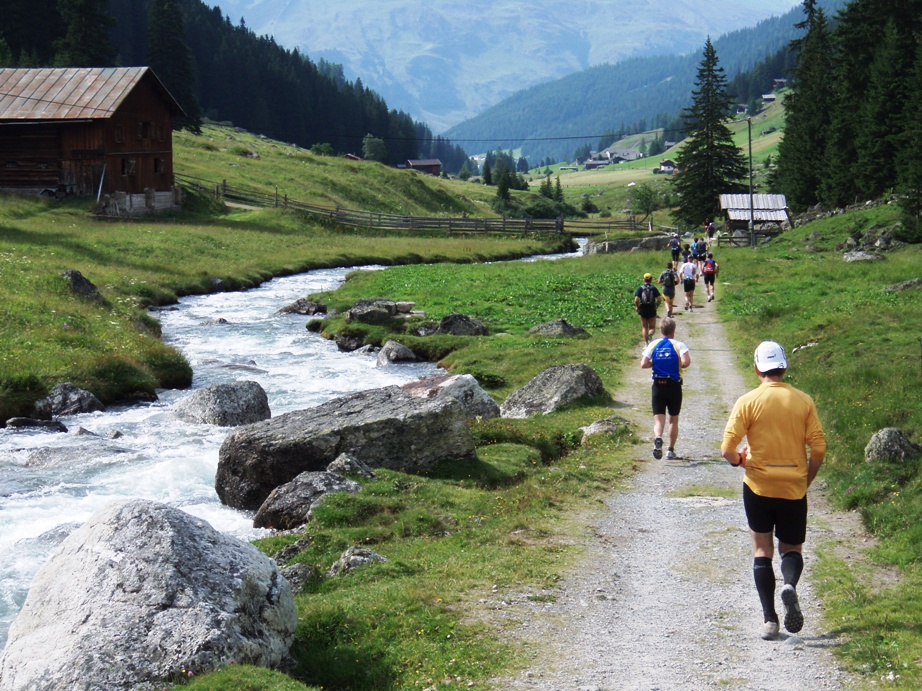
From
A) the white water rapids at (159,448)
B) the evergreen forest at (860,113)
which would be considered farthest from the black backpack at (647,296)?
the evergreen forest at (860,113)

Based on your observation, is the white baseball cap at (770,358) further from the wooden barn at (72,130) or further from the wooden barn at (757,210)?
the wooden barn at (757,210)

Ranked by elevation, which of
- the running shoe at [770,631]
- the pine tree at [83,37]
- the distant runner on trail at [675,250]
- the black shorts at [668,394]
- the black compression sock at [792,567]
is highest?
the pine tree at [83,37]

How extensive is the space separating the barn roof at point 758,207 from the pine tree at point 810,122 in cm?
305

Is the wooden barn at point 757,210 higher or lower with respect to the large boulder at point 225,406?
higher

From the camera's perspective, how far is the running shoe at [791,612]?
1013 cm

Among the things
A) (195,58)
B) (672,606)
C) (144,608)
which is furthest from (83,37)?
(672,606)

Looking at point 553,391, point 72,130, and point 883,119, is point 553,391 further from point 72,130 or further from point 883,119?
point 72,130

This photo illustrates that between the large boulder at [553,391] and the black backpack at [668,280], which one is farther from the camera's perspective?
the black backpack at [668,280]

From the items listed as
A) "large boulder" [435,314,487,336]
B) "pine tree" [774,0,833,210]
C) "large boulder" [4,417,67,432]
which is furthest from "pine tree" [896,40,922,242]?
"large boulder" [4,417,67,432]

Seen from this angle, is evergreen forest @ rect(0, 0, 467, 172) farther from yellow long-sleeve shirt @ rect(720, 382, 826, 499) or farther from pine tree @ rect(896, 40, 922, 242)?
yellow long-sleeve shirt @ rect(720, 382, 826, 499)

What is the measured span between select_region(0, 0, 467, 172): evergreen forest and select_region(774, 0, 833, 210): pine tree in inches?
2559

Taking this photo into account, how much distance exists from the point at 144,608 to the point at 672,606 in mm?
5870

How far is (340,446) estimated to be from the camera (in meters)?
18.3

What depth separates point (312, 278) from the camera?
58.2 m
